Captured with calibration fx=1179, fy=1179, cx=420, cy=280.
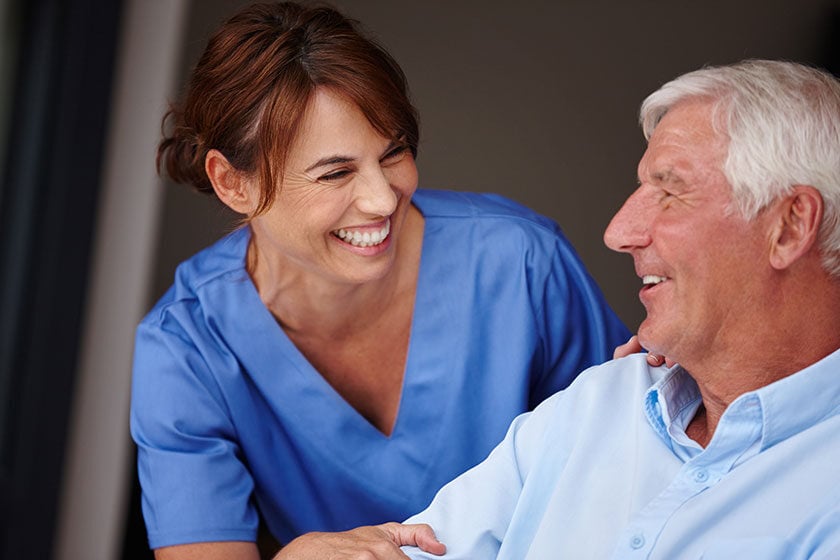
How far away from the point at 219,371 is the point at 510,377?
453 millimetres

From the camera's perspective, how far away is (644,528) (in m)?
1.34

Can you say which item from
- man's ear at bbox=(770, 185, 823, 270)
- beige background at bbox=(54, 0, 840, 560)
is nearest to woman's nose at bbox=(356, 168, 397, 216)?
man's ear at bbox=(770, 185, 823, 270)

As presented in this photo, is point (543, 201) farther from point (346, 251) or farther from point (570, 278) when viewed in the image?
point (346, 251)

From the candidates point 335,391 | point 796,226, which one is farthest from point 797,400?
point 335,391

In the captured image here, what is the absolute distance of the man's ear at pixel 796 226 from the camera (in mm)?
1294

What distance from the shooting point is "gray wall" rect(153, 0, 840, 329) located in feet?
11.5

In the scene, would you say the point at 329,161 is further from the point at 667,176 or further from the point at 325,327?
the point at 667,176

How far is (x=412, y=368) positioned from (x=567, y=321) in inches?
10.3

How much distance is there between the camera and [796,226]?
1310mm

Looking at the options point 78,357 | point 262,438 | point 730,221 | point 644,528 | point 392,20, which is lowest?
point 78,357

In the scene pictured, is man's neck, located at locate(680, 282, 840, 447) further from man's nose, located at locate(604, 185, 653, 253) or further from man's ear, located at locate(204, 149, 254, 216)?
man's ear, located at locate(204, 149, 254, 216)

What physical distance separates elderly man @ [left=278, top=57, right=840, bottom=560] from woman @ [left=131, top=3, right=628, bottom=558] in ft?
1.32

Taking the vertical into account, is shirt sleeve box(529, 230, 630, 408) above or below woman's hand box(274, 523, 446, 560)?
above

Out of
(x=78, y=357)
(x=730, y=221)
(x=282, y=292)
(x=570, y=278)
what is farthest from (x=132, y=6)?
(x=730, y=221)
